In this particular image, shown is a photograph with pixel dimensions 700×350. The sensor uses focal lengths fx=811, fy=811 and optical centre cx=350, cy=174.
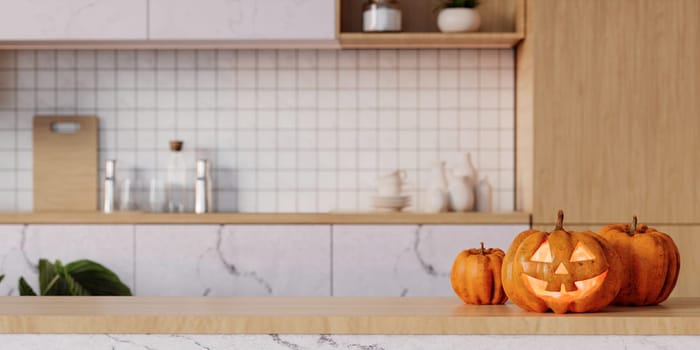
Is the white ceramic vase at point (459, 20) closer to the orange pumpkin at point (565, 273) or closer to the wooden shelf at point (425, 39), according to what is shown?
the wooden shelf at point (425, 39)

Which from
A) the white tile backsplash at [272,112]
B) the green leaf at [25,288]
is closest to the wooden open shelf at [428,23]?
the white tile backsplash at [272,112]

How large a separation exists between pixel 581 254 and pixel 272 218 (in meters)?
1.93

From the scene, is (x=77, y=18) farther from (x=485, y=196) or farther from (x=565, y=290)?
(x=565, y=290)

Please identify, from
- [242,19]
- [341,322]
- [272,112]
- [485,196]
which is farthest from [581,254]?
[272,112]

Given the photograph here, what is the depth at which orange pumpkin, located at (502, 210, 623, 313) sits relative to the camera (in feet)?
4.21

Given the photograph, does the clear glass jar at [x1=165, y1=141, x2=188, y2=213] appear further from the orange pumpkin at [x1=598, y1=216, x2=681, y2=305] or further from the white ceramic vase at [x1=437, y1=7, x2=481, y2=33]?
the orange pumpkin at [x1=598, y1=216, x2=681, y2=305]

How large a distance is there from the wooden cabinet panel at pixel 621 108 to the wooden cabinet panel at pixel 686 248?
0.09ft

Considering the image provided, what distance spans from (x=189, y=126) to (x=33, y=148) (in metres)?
0.69

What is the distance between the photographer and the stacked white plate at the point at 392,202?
3281mm

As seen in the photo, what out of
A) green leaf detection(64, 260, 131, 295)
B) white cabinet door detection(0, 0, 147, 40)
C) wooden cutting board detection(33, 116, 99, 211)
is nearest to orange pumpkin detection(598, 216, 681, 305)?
green leaf detection(64, 260, 131, 295)

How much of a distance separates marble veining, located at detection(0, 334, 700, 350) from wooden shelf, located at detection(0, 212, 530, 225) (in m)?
1.82

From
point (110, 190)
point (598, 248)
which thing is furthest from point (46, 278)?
point (598, 248)

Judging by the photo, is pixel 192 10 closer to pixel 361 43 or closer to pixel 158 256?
pixel 361 43

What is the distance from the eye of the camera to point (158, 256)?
3129mm
